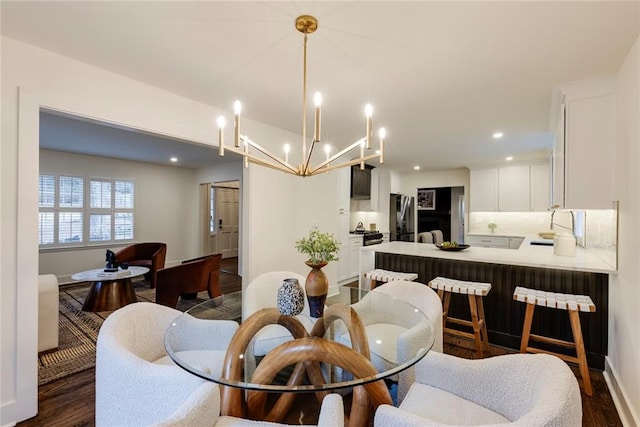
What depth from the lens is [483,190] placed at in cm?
612

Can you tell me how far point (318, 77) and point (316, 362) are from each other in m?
1.99

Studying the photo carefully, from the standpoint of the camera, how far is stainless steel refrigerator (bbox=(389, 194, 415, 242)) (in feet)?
22.3

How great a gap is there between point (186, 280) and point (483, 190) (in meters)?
5.72

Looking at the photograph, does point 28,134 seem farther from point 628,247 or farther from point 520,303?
point 520,303

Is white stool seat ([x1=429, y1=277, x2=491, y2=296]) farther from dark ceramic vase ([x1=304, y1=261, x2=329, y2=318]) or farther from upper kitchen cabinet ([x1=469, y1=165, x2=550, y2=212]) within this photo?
upper kitchen cabinet ([x1=469, y1=165, x2=550, y2=212])

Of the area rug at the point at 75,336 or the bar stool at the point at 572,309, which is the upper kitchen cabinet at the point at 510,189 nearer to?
the bar stool at the point at 572,309

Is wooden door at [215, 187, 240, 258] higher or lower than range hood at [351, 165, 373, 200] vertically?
lower

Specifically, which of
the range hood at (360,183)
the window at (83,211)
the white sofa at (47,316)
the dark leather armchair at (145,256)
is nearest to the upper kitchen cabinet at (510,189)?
the range hood at (360,183)

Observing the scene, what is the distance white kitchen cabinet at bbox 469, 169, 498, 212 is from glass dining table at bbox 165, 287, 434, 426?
4.89 metres

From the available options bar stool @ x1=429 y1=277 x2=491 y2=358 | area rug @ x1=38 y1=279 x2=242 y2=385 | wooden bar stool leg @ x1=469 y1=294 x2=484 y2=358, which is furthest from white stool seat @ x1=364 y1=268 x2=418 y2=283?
area rug @ x1=38 y1=279 x2=242 y2=385

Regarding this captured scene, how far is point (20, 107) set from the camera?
186 centimetres

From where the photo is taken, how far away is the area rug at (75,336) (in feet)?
7.83

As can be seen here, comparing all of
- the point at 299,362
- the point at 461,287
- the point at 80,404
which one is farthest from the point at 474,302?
the point at 80,404

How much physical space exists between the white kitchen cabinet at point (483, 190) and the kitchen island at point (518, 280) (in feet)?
10.1
